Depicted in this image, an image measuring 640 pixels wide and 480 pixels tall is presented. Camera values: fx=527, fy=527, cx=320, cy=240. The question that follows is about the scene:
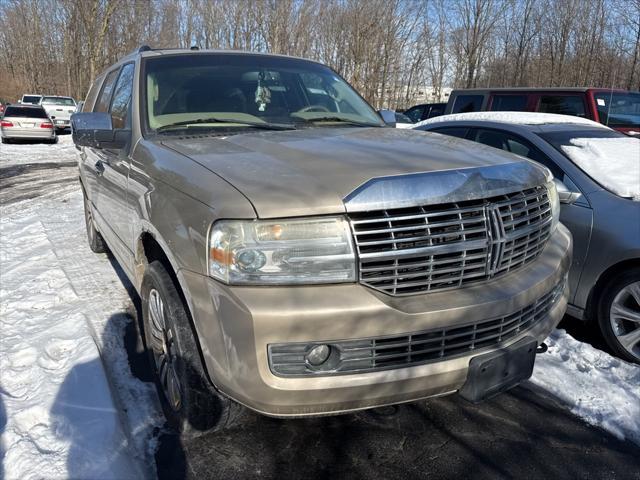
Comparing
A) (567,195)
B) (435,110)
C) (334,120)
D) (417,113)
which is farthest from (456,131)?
(417,113)

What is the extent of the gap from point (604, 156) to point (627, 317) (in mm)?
1294

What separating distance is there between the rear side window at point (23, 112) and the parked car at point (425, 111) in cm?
1362

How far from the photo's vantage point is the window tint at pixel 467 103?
34.5 ft

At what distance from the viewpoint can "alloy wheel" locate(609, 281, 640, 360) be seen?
350cm

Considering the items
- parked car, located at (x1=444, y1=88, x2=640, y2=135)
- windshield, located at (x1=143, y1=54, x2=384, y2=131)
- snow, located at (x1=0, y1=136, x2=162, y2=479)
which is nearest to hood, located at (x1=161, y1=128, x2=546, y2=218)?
windshield, located at (x1=143, y1=54, x2=384, y2=131)

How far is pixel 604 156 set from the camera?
4074 mm

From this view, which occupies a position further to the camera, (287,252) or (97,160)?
(97,160)

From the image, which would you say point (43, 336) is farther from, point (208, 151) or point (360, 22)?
point (360, 22)

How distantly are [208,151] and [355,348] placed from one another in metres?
1.28

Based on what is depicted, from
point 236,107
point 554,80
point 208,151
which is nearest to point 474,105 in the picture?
point 236,107

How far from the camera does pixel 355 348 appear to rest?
2053mm

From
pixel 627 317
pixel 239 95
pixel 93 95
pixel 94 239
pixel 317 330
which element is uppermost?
pixel 239 95

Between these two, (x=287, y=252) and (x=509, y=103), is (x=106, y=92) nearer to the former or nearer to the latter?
(x=287, y=252)

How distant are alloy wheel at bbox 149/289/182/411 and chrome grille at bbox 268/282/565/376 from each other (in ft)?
2.31
